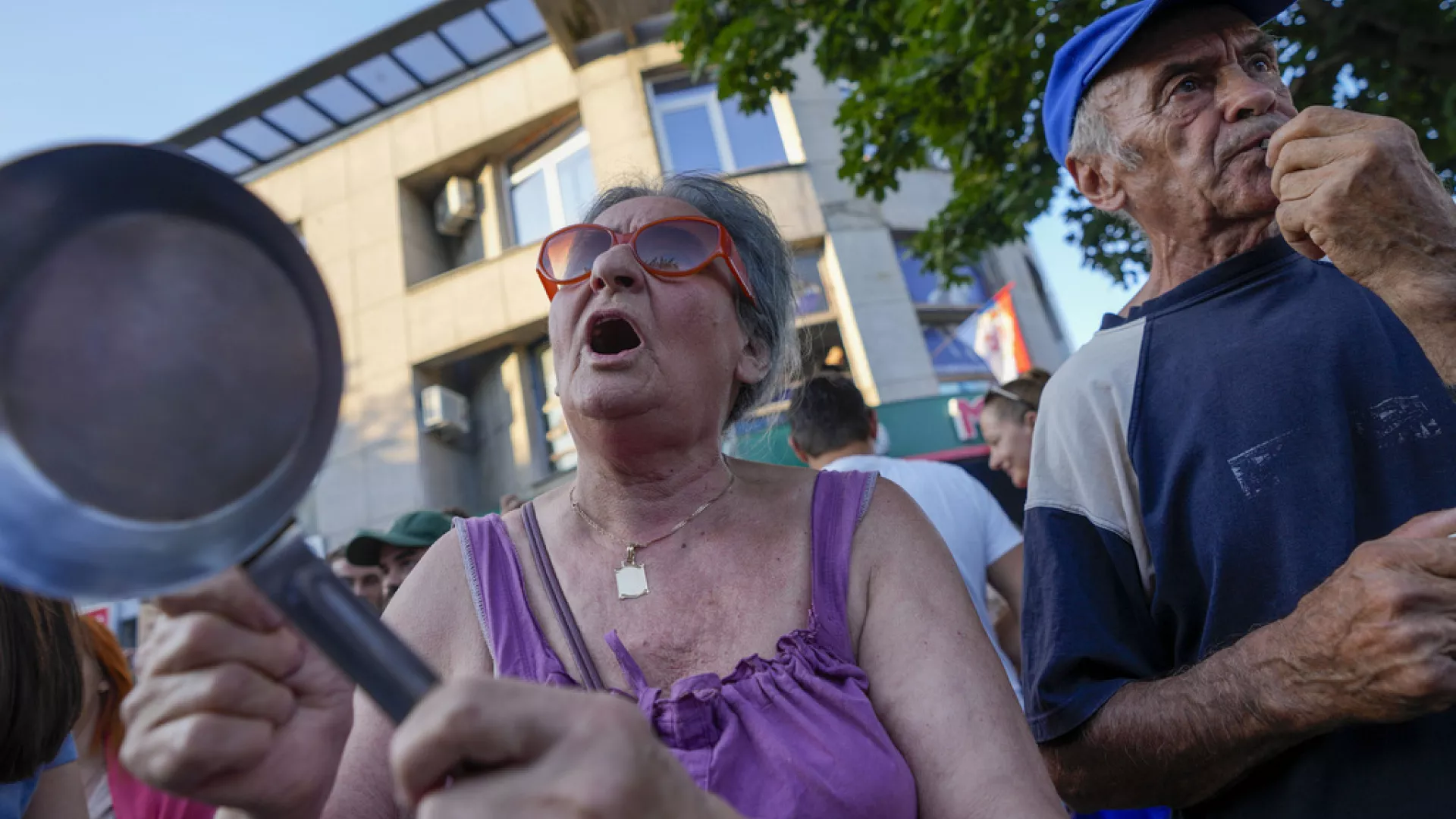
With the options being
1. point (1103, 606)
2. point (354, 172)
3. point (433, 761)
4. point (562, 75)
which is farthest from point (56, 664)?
point (354, 172)

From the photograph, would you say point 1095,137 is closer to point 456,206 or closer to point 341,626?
point 341,626

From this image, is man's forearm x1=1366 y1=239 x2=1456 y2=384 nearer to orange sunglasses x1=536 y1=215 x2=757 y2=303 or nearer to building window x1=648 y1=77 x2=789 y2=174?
orange sunglasses x1=536 y1=215 x2=757 y2=303

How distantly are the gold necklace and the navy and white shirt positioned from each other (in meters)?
0.71

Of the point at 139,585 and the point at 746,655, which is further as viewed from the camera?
the point at 746,655

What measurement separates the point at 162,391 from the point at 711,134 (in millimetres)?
13186

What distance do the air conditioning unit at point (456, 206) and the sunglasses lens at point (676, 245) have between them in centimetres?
1374

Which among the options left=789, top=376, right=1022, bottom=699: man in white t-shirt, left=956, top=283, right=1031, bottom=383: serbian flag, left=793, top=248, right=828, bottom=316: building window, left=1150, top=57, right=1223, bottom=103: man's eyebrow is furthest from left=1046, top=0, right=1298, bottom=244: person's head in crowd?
left=793, top=248, right=828, bottom=316: building window

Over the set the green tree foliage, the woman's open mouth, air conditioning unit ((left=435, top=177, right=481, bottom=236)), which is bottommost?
the woman's open mouth

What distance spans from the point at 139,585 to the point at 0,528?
0.35ft

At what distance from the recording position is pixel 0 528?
679 millimetres

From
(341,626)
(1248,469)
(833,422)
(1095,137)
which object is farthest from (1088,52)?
(833,422)

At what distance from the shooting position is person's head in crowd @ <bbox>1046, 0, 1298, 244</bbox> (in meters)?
1.81

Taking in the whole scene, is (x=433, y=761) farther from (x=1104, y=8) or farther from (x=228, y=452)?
(x=1104, y=8)

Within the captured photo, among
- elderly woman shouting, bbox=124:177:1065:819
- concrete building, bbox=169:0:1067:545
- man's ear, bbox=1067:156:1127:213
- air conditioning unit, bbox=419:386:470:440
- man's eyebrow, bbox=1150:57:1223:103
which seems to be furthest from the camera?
air conditioning unit, bbox=419:386:470:440
